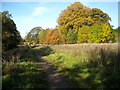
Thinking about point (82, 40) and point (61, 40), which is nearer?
point (82, 40)

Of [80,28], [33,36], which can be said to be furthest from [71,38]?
[33,36]

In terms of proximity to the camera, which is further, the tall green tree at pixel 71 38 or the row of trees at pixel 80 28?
the tall green tree at pixel 71 38

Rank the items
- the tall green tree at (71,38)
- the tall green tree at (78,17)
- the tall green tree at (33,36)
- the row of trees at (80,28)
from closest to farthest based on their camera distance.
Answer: the row of trees at (80,28) → the tall green tree at (71,38) → the tall green tree at (78,17) → the tall green tree at (33,36)

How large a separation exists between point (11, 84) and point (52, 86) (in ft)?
6.29

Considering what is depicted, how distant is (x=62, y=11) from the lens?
121ft

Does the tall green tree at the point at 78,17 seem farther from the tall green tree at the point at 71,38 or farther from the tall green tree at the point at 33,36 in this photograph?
the tall green tree at the point at 33,36

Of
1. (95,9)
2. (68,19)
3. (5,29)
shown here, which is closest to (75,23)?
(68,19)

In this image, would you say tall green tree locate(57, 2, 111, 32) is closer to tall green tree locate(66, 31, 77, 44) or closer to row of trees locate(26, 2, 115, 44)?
row of trees locate(26, 2, 115, 44)

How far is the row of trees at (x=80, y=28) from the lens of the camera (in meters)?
24.6

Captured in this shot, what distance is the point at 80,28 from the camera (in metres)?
27.7

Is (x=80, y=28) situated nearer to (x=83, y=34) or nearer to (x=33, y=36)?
(x=83, y=34)

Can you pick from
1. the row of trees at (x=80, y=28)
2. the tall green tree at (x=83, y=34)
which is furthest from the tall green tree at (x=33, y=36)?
the tall green tree at (x=83, y=34)

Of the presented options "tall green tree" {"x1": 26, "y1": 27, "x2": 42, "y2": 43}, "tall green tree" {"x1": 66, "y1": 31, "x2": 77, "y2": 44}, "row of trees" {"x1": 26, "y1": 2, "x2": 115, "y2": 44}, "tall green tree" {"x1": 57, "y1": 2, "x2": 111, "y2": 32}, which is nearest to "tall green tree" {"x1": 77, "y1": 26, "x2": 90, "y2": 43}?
"row of trees" {"x1": 26, "y1": 2, "x2": 115, "y2": 44}

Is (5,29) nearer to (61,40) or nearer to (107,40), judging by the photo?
(61,40)
